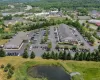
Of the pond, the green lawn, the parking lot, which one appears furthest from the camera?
the parking lot

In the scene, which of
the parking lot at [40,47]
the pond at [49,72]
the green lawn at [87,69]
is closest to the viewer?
the pond at [49,72]

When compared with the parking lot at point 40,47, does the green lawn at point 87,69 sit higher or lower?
higher

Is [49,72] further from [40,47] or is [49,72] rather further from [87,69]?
[40,47]

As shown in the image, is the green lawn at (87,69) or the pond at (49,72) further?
the green lawn at (87,69)

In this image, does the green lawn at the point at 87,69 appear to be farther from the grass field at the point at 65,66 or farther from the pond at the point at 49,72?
the pond at the point at 49,72

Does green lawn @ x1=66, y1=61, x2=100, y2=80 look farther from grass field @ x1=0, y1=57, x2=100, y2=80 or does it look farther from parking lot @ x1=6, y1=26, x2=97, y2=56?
parking lot @ x1=6, y1=26, x2=97, y2=56

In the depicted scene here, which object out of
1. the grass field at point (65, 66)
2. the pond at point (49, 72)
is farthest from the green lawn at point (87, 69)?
the pond at point (49, 72)

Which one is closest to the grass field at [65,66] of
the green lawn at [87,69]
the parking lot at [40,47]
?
the green lawn at [87,69]

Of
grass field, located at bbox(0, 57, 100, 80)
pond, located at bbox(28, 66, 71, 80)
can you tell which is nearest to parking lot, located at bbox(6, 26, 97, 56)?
grass field, located at bbox(0, 57, 100, 80)

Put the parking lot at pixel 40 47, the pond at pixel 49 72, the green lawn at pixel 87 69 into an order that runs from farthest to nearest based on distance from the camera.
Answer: the parking lot at pixel 40 47
the green lawn at pixel 87 69
the pond at pixel 49 72
